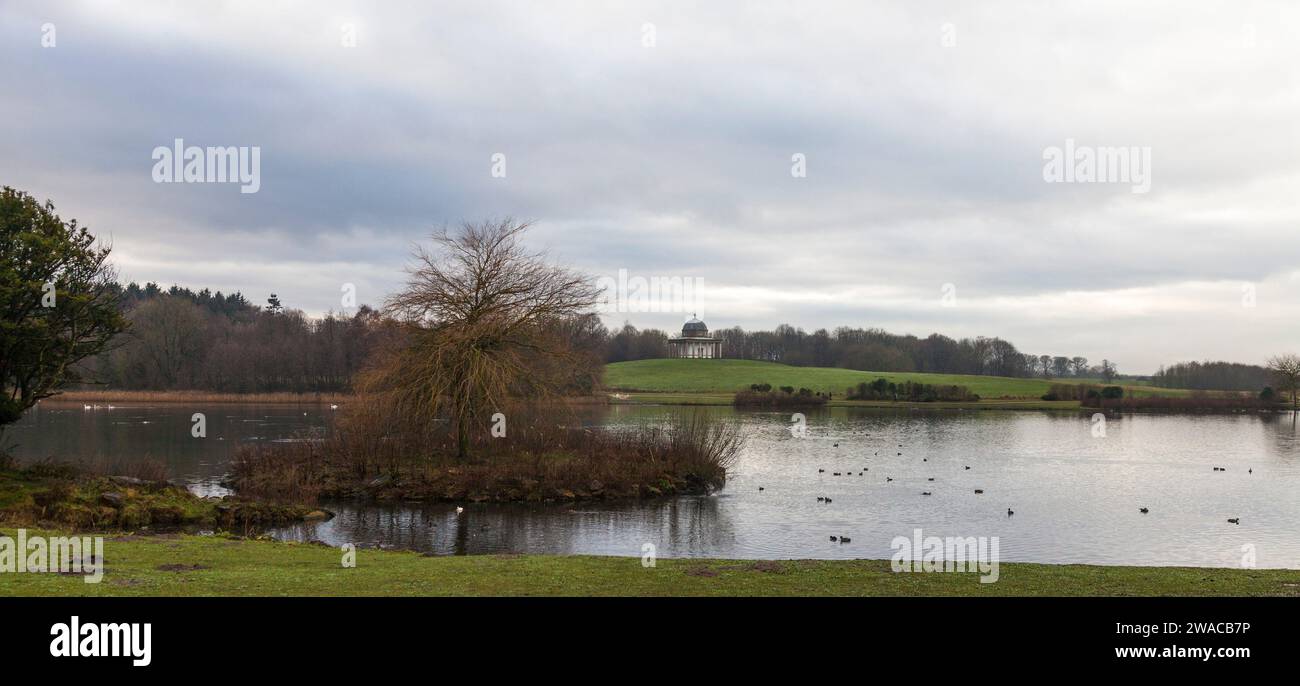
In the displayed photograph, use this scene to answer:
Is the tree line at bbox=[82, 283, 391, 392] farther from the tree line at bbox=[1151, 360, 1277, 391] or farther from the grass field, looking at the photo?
the tree line at bbox=[1151, 360, 1277, 391]

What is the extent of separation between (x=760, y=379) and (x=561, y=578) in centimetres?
12440

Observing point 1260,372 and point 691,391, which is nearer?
point 691,391

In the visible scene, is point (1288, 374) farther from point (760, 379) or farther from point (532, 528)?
point (532, 528)

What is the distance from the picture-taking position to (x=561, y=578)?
15.3 meters

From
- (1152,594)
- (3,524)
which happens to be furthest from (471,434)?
(1152,594)

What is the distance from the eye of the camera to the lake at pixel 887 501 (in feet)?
79.6

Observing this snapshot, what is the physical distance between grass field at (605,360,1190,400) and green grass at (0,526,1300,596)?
94544 millimetres

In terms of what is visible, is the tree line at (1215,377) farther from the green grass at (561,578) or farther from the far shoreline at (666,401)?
the green grass at (561,578)

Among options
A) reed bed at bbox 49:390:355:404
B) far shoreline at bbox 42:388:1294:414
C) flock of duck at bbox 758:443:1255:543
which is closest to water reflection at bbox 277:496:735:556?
flock of duck at bbox 758:443:1255:543

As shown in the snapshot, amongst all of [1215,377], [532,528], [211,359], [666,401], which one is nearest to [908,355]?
[1215,377]

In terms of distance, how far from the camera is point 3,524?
67.0ft

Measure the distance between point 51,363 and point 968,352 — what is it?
585 feet

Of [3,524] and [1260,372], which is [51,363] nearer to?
[3,524]

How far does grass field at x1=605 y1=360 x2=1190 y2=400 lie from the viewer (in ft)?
404
